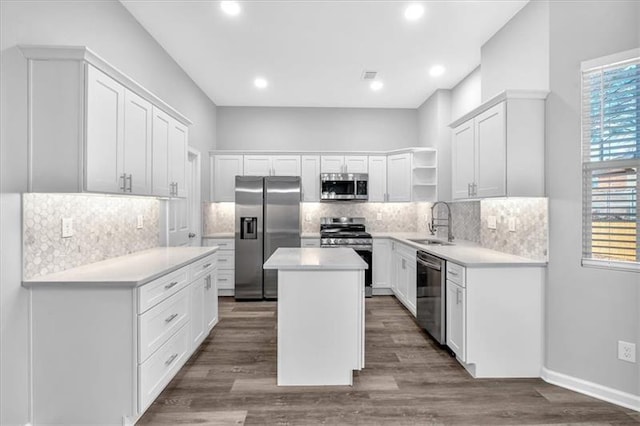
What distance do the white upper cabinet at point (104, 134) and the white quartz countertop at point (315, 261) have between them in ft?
4.15

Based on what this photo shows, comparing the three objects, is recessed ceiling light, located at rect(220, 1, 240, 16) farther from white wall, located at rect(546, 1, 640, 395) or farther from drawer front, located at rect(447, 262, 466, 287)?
drawer front, located at rect(447, 262, 466, 287)

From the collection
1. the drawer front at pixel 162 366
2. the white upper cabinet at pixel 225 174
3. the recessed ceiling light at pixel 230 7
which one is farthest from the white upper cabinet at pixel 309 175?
the drawer front at pixel 162 366

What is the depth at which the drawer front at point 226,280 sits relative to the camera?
5.23 meters

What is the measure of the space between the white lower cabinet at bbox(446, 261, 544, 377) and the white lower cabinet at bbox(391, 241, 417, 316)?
52.5 inches

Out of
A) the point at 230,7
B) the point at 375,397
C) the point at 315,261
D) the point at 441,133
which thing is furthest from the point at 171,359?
the point at 441,133

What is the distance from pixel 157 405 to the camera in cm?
235

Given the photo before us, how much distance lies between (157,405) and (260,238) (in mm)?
2948

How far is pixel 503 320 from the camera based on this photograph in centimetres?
273

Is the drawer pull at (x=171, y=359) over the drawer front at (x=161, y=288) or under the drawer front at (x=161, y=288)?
under

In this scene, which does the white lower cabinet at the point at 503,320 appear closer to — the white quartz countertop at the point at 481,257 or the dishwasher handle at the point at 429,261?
the white quartz countertop at the point at 481,257

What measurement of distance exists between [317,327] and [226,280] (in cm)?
304

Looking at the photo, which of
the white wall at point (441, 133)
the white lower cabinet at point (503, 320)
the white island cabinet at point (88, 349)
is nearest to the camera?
the white island cabinet at point (88, 349)

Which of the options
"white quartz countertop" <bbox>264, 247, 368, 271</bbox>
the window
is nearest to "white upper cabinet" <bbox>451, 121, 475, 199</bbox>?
the window

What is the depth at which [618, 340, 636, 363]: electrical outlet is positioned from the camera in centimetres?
229
